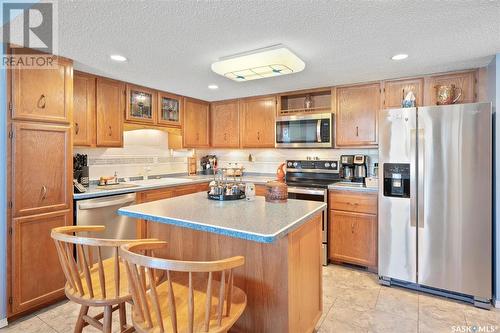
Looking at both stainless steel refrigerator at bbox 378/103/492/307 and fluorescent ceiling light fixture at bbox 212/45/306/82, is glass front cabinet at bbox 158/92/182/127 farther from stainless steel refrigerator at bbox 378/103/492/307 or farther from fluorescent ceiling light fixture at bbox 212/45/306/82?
stainless steel refrigerator at bbox 378/103/492/307

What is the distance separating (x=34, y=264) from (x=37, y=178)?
2.28 feet

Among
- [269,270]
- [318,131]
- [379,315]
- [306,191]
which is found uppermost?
[318,131]

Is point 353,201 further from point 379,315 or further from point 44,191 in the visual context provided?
point 44,191

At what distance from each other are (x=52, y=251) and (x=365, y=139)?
3385 millimetres

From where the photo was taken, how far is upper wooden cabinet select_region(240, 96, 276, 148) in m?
4.01

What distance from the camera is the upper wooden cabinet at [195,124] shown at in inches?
164

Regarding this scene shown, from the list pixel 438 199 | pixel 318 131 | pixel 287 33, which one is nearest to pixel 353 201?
pixel 438 199

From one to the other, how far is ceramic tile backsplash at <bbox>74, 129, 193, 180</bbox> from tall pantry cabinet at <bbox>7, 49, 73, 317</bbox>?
2.76 ft

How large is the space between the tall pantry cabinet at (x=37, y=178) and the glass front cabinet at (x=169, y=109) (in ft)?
4.41

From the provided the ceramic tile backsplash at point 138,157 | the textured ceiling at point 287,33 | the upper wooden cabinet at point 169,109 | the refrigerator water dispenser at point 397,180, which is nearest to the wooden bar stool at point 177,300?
the textured ceiling at point 287,33

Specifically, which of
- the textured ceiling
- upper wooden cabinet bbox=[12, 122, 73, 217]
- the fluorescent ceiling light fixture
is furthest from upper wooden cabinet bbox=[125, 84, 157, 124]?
the fluorescent ceiling light fixture

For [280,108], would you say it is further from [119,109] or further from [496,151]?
[496,151]

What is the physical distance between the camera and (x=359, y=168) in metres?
3.58

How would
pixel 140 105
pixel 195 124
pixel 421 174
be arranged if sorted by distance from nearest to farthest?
pixel 421 174 < pixel 140 105 < pixel 195 124
